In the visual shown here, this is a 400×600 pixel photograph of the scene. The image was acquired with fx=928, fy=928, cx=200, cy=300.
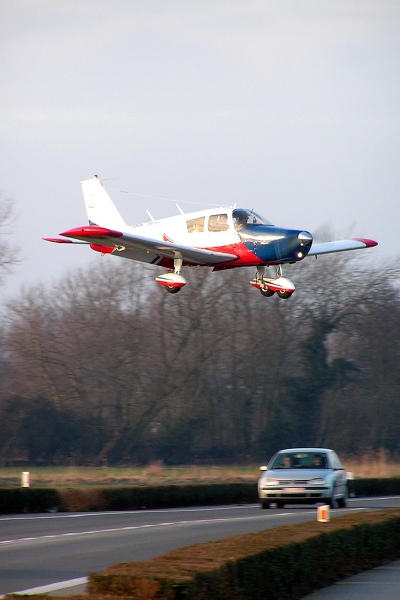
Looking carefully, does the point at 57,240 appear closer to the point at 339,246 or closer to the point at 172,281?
the point at 172,281

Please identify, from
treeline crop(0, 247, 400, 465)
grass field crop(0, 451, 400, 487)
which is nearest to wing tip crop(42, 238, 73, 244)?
grass field crop(0, 451, 400, 487)

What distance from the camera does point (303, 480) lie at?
71.9 ft

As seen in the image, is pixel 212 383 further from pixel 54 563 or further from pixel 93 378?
pixel 54 563

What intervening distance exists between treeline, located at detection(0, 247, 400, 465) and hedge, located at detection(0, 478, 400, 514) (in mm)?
27905

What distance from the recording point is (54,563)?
12.3 metres

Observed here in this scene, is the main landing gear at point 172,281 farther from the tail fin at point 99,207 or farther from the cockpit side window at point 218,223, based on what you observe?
the tail fin at point 99,207

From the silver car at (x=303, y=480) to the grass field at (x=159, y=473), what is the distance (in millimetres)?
17166

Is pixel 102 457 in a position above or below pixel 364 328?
below

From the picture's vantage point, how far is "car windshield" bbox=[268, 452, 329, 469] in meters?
22.8

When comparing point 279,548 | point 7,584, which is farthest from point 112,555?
point 279,548

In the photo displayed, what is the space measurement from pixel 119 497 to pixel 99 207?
26.3ft

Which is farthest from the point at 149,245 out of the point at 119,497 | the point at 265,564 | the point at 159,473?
the point at 159,473

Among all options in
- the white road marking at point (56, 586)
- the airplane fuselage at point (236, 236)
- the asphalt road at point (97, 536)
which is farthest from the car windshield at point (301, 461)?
the white road marking at point (56, 586)

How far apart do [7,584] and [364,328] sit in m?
51.8
